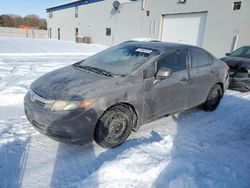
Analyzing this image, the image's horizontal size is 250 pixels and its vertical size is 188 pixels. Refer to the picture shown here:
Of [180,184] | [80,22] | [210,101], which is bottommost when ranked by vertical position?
[180,184]

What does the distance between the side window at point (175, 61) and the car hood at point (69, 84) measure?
1.03 m

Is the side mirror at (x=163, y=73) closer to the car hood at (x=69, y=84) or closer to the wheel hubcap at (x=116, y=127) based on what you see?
the car hood at (x=69, y=84)

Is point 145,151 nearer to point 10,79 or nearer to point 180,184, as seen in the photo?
point 180,184

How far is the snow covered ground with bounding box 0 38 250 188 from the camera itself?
2.62 metres

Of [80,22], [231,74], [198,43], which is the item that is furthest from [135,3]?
[231,74]

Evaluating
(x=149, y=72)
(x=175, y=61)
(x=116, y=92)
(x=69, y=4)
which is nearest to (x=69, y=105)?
(x=116, y=92)

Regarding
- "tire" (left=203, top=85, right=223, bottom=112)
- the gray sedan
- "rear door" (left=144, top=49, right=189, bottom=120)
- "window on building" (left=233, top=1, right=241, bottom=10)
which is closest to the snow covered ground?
the gray sedan

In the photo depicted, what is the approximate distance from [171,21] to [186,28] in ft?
5.53

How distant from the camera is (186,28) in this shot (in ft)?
46.8

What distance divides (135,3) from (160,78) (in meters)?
17.5

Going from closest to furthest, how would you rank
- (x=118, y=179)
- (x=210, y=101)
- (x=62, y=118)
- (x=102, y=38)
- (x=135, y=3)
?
(x=118, y=179), (x=62, y=118), (x=210, y=101), (x=135, y=3), (x=102, y=38)

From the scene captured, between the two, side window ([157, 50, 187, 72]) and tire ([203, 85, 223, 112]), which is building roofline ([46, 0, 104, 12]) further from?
side window ([157, 50, 187, 72])

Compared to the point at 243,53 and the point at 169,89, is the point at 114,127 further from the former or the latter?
the point at 243,53

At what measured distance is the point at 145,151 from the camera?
126 inches
